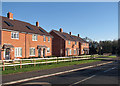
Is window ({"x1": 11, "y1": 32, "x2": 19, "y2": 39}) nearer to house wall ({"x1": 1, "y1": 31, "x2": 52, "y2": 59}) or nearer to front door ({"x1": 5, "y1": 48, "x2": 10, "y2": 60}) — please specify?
house wall ({"x1": 1, "y1": 31, "x2": 52, "y2": 59})

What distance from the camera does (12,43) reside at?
990 inches

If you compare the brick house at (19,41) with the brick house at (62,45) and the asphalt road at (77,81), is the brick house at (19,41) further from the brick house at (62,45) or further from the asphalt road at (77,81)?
the asphalt road at (77,81)

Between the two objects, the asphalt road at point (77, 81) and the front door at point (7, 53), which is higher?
the front door at point (7, 53)

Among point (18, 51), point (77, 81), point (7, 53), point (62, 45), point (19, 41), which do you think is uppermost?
point (19, 41)

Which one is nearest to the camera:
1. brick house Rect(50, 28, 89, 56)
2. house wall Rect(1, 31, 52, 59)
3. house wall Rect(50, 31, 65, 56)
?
house wall Rect(1, 31, 52, 59)

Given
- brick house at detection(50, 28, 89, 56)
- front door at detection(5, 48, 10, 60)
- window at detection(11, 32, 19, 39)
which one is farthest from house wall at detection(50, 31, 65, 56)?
front door at detection(5, 48, 10, 60)

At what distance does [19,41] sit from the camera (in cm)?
2667

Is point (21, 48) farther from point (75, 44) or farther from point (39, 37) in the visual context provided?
point (75, 44)

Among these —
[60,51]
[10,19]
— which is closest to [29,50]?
[10,19]

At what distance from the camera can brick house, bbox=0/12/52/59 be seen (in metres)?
23.9

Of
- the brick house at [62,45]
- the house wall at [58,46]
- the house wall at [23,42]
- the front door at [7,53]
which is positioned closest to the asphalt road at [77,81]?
the front door at [7,53]

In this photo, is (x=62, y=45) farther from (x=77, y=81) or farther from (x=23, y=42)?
(x=77, y=81)

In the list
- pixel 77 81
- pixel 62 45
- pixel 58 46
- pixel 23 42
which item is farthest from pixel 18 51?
pixel 58 46

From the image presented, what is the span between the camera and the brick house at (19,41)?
23.9m
